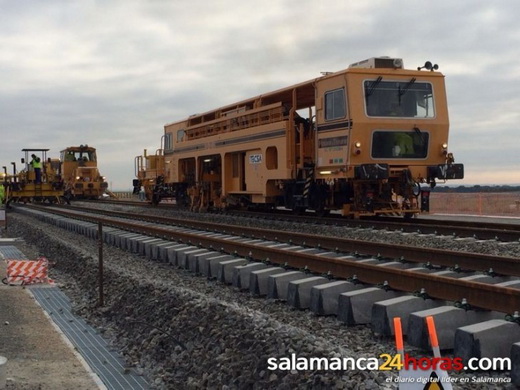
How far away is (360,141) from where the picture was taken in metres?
14.5

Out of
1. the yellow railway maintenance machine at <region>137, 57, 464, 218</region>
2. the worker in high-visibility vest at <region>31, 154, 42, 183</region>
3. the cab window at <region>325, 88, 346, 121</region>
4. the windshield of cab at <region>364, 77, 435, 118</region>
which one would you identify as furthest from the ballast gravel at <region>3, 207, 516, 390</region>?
the worker in high-visibility vest at <region>31, 154, 42, 183</region>

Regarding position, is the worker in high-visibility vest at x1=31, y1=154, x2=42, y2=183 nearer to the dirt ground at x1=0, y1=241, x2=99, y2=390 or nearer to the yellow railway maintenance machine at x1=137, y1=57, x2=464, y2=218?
the yellow railway maintenance machine at x1=137, y1=57, x2=464, y2=218

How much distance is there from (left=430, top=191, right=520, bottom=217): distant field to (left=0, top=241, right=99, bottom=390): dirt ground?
18070mm

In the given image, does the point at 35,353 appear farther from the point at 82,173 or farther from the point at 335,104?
the point at 82,173

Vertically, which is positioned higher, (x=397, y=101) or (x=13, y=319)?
(x=397, y=101)

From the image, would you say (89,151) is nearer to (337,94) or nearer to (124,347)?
(337,94)

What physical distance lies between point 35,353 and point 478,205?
22023 mm

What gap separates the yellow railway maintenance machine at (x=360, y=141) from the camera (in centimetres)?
1459

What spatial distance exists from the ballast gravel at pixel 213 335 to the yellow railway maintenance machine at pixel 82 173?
119 ft

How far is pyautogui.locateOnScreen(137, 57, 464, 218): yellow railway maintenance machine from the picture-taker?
575 inches

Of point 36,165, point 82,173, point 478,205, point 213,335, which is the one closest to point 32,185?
point 36,165

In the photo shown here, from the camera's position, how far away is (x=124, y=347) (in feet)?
22.8

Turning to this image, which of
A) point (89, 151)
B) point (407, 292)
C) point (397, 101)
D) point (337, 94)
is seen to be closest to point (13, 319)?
point (407, 292)

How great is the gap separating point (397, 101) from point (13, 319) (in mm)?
10671
